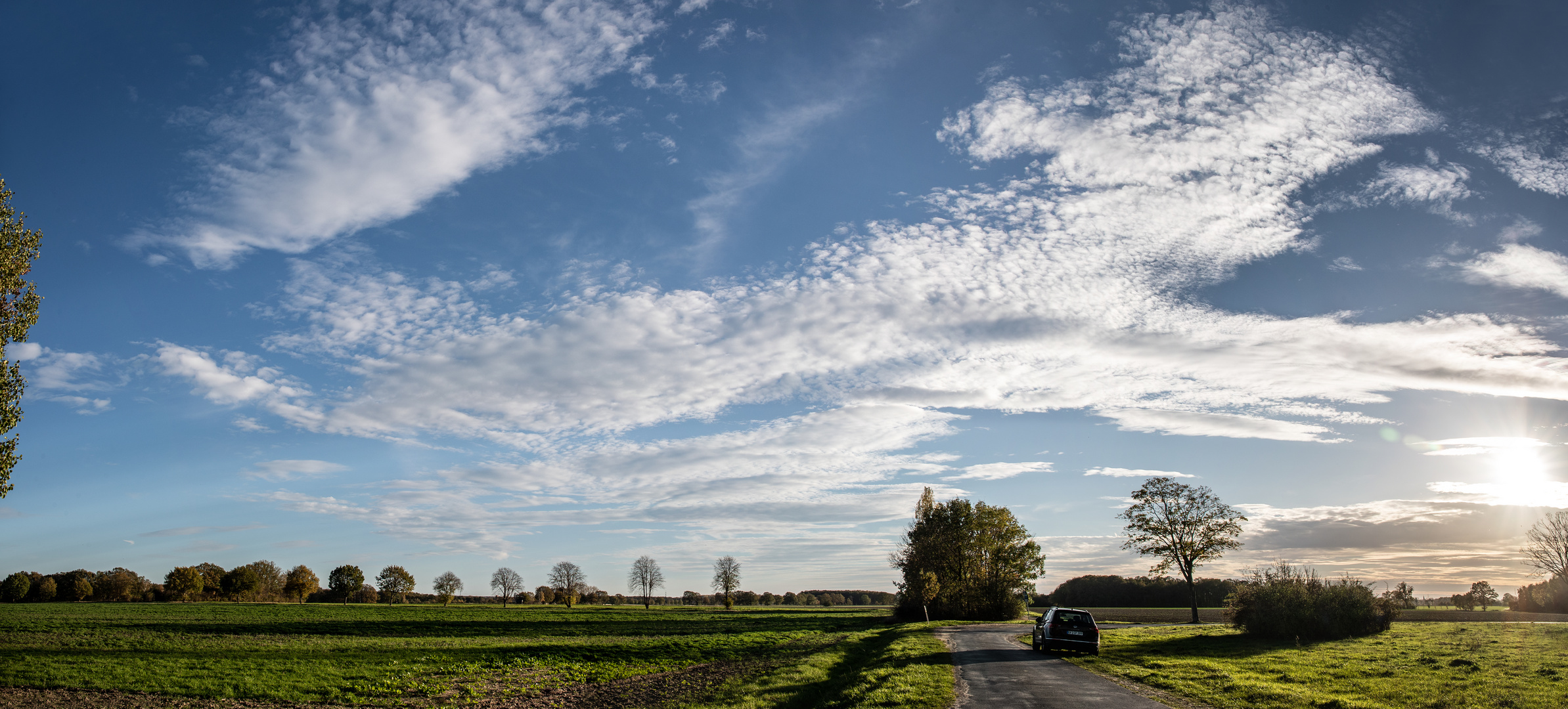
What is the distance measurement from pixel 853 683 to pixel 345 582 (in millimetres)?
169661

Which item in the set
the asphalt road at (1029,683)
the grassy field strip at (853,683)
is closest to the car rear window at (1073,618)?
the asphalt road at (1029,683)

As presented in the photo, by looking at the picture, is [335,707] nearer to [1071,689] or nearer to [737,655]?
[737,655]

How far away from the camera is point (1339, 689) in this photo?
18.2 meters

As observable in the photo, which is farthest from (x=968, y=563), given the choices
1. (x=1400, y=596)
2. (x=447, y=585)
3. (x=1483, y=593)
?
(x=447, y=585)

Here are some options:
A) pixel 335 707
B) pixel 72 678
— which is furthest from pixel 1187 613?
pixel 72 678

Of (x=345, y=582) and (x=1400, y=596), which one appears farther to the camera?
(x=345, y=582)

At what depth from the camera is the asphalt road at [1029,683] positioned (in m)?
16.4

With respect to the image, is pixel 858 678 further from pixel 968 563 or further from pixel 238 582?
pixel 238 582

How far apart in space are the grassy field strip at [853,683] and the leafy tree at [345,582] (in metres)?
159

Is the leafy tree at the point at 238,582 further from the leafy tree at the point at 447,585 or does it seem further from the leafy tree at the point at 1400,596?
the leafy tree at the point at 1400,596

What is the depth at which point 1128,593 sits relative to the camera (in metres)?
119

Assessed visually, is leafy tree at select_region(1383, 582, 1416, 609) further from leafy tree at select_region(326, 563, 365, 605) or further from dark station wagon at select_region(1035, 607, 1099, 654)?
leafy tree at select_region(326, 563, 365, 605)

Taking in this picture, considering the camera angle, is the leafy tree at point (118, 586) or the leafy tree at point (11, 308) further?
the leafy tree at point (118, 586)

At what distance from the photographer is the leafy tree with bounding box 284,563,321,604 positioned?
148750 mm
